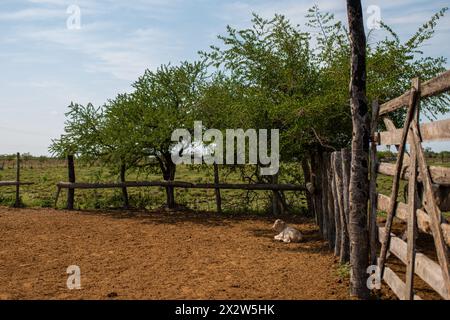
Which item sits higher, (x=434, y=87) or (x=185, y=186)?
(x=434, y=87)

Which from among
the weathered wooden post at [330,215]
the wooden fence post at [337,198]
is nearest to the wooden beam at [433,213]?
the wooden fence post at [337,198]

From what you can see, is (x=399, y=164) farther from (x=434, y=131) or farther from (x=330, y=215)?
(x=330, y=215)

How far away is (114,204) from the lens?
51.3 ft

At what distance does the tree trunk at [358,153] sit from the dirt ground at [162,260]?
0.37 m

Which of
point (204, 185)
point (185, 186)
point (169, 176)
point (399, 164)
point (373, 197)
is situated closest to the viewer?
point (399, 164)

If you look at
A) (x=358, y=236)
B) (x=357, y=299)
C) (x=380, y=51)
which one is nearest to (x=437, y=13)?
(x=380, y=51)

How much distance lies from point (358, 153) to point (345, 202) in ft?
5.23

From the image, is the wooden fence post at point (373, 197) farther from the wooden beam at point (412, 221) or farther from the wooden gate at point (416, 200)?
the wooden beam at point (412, 221)

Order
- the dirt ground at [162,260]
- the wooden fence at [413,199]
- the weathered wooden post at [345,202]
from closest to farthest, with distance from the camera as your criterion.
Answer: the wooden fence at [413,199], the dirt ground at [162,260], the weathered wooden post at [345,202]

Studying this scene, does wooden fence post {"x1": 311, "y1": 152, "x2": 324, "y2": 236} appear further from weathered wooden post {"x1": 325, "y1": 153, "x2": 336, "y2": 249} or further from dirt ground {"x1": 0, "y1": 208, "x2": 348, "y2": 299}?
weathered wooden post {"x1": 325, "y1": 153, "x2": 336, "y2": 249}

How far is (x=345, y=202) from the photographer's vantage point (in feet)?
22.5

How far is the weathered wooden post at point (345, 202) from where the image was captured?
6746mm

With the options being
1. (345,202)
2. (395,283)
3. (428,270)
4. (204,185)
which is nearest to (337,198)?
(345,202)
